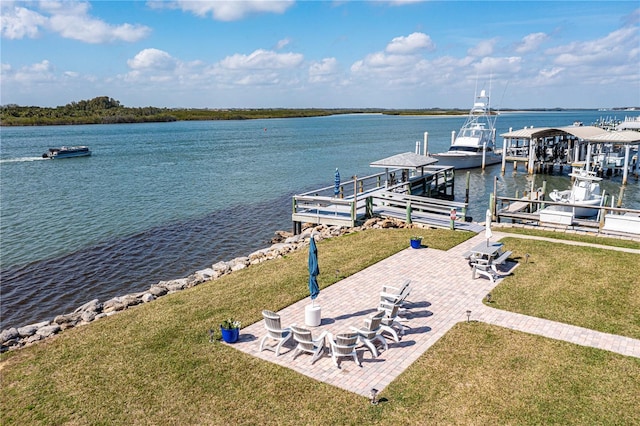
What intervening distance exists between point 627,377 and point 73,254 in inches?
798

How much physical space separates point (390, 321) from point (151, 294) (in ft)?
23.7

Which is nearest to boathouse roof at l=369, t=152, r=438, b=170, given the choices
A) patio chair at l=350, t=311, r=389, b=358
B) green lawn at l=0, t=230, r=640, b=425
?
green lawn at l=0, t=230, r=640, b=425

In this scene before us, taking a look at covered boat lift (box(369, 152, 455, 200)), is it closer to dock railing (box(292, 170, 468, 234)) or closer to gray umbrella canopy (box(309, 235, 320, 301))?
dock railing (box(292, 170, 468, 234))

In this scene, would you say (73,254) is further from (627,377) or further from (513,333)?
(627,377)

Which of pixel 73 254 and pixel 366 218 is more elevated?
pixel 366 218

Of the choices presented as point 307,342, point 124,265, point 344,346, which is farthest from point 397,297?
point 124,265

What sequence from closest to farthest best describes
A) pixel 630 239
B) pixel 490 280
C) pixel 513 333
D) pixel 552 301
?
pixel 513 333 → pixel 552 301 → pixel 490 280 → pixel 630 239

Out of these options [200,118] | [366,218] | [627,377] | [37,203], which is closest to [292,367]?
[627,377]

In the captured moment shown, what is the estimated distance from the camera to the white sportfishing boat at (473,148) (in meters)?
43.8

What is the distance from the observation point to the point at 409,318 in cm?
1027

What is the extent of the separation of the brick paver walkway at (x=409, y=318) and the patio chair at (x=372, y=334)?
17cm

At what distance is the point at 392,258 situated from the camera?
47.3ft

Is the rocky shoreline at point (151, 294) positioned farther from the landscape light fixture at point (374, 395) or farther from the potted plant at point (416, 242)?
the landscape light fixture at point (374, 395)

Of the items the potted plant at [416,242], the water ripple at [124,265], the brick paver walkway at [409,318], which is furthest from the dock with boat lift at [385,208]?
the brick paver walkway at [409,318]
